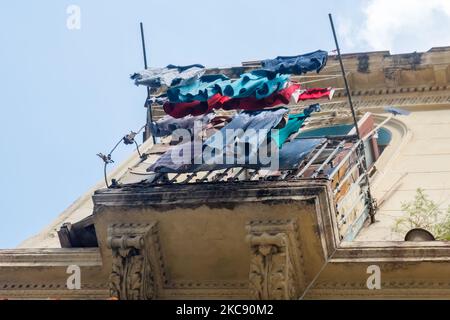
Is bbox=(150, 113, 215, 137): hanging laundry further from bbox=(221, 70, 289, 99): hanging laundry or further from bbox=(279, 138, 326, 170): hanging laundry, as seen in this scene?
bbox=(279, 138, 326, 170): hanging laundry

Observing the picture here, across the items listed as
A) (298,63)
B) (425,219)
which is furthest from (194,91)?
(425,219)

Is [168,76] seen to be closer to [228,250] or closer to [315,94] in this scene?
[315,94]

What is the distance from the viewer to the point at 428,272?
986 cm

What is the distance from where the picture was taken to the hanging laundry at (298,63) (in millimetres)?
13289

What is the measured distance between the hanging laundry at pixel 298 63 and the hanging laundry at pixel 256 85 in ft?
0.45

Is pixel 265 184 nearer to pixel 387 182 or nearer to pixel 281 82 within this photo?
pixel 281 82

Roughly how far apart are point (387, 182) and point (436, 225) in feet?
9.91

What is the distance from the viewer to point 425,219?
12.1m

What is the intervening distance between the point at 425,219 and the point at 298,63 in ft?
10.3

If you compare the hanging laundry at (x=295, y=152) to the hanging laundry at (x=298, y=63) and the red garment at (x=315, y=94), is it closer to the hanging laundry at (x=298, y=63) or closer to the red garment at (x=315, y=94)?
the hanging laundry at (x=298, y=63)

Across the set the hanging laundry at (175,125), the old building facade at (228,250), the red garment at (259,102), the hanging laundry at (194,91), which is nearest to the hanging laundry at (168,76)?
the hanging laundry at (194,91)

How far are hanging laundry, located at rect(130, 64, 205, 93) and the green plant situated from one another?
3.79 metres

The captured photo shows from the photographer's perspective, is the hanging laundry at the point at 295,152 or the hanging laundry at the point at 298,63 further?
the hanging laundry at the point at 298,63

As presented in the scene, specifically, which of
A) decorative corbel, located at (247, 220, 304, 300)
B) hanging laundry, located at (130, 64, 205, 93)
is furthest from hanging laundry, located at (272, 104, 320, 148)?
decorative corbel, located at (247, 220, 304, 300)
